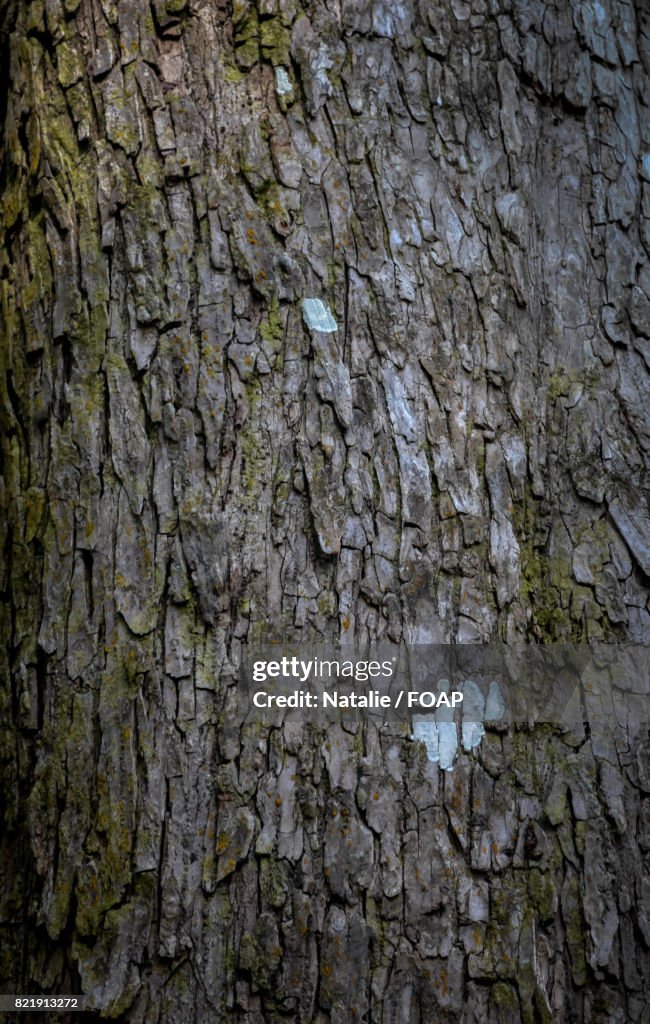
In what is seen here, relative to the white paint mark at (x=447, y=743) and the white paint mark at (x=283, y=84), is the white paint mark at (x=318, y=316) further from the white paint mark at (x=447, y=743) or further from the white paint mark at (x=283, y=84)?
the white paint mark at (x=447, y=743)

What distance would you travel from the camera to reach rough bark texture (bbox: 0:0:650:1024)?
1.37 metres

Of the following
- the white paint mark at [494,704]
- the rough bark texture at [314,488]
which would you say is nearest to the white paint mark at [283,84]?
the rough bark texture at [314,488]

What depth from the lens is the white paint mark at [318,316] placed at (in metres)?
1.49

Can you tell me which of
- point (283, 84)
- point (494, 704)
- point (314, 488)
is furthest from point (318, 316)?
point (494, 704)

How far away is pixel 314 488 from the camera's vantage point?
4.75 feet

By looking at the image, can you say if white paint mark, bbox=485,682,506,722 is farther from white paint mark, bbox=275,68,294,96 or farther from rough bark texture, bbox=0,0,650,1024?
white paint mark, bbox=275,68,294,96

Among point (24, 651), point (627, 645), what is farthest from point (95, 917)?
point (627, 645)

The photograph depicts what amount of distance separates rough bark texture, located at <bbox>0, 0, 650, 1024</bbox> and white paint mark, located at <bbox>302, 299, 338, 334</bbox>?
0.06ft

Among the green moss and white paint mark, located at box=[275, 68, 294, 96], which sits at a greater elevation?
the green moss

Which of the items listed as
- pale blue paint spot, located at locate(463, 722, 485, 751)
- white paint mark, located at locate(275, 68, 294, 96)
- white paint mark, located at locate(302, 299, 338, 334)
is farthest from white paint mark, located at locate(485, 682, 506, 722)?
white paint mark, located at locate(275, 68, 294, 96)

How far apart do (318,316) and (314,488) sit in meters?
0.31

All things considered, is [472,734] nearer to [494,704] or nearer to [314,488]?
[494,704]

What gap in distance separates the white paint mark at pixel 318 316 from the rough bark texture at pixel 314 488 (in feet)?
0.06

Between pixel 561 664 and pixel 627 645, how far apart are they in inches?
5.3
